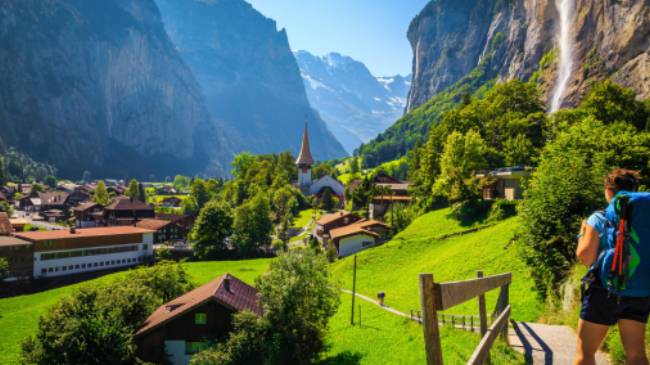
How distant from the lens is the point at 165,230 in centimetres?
8656

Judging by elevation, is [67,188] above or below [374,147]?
below

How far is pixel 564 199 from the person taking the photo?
1775 cm

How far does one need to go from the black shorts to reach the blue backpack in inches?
4.3

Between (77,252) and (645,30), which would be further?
(645,30)

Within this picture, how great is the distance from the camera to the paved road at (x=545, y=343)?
8414mm

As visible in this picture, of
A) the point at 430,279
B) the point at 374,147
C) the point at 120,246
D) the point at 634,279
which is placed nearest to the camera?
the point at 430,279

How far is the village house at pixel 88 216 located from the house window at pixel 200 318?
81.0 meters

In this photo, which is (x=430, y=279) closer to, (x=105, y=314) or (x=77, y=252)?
(x=105, y=314)

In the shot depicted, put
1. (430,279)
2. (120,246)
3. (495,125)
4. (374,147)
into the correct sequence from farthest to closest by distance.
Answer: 1. (374,147)
2. (120,246)
3. (495,125)
4. (430,279)

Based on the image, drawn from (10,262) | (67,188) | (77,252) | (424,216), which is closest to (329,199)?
(424,216)

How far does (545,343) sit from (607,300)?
5.44 meters

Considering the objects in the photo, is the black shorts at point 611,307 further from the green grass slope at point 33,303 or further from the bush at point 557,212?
the green grass slope at point 33,303

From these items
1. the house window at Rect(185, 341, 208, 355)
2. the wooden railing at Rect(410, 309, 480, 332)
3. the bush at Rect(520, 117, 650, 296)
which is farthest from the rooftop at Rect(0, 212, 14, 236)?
the bush at Rect(520, 117, 650, 296)

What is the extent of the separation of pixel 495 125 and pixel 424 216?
55.5 ft
